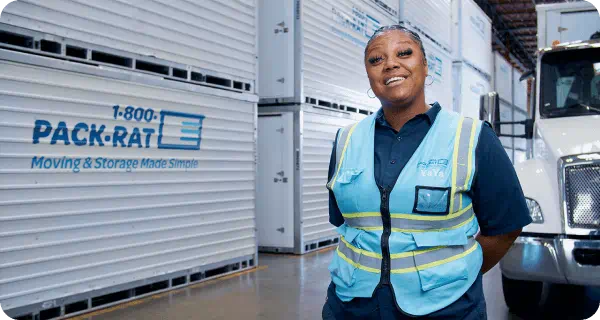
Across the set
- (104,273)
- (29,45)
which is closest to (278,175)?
(104,273)

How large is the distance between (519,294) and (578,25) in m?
3.39

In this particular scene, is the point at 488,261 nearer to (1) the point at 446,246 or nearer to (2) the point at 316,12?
(1) the point at 446,246

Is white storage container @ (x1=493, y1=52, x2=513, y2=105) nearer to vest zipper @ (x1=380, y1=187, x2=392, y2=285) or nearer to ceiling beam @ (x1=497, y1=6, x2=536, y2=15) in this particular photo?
ceiling beam @ (x1=497, y1=6, x2=536, y2=15)

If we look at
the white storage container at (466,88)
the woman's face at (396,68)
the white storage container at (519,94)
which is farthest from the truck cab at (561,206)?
the white storage container at (519,94)

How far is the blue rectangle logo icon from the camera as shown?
18.5ft

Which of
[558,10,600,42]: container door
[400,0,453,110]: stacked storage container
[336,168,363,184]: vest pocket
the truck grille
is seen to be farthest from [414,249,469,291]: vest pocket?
[400,0,453,110]: stacked storage container

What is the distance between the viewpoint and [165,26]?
5.70m

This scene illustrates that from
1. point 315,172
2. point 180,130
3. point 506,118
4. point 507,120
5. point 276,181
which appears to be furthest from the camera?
point 507,120

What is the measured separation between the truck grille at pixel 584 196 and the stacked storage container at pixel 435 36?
23.2 ft

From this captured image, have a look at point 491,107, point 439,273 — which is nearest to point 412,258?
point 439,273

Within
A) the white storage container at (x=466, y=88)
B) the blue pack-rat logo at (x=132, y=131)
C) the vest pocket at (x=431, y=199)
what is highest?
the white storage container at (x=466, y=88)

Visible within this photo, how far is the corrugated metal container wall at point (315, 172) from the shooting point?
805cm

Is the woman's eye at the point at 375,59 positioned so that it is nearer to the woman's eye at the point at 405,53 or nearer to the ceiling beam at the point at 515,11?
the woman's eye at the point at 405,53

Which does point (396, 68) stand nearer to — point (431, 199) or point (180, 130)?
point (431, 199)
